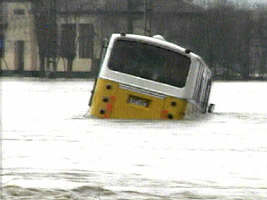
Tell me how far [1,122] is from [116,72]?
2.91 metres

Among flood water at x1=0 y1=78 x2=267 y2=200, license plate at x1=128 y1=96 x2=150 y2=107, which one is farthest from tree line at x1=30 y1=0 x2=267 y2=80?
flood water at x1=0 y1=78 x2=267 y2=200

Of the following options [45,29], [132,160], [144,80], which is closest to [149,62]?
[144,80]

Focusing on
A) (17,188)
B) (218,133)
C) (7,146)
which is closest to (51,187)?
(17,188)

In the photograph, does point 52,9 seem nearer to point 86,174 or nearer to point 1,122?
point 1,122

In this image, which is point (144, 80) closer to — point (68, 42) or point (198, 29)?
point (68, 42)

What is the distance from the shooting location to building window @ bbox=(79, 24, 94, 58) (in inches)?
4252

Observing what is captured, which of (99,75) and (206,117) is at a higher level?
(99,75)

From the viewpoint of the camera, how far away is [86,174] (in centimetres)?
1205

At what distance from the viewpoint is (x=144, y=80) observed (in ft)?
82.2

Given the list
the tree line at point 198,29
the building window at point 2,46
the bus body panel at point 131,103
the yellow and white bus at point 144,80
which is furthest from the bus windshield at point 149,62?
the building window at point 2,46

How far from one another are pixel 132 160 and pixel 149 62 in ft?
37.8

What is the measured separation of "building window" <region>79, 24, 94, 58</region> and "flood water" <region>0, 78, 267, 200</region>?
270ft

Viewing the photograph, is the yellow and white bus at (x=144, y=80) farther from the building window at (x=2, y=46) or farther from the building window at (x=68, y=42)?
the building window at (x=68, y=42)

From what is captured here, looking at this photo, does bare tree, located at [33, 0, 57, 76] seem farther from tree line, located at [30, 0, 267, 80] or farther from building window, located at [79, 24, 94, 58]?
building window, located at [79, 24, 94, 58]
